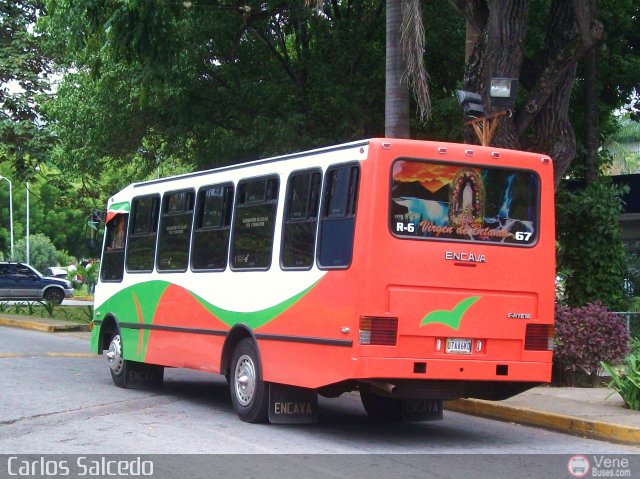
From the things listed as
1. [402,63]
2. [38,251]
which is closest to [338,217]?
[402,63]

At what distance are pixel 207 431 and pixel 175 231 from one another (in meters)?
3.77

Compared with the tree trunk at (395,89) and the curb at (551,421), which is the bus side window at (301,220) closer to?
the curb at (551,421)

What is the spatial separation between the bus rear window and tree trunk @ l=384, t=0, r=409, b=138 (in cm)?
482

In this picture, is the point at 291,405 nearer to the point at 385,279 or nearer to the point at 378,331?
the point at 378,331

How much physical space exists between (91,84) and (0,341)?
611 cm

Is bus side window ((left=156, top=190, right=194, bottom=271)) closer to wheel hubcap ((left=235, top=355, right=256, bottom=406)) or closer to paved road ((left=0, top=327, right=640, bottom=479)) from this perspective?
paved road ((left=0, top=327, right=640, bottom=479))

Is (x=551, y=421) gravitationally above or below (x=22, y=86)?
below

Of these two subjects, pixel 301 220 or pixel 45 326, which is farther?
Answer: pixel 45 326

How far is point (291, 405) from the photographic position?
37.7 ft

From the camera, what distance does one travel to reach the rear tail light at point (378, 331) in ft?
32.5

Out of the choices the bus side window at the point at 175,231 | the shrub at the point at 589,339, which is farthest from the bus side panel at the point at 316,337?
the shrub at the point at 589,339

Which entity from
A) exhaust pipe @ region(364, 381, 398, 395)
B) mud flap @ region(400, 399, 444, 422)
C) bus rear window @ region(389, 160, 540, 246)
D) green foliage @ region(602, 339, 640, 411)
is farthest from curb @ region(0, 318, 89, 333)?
bus rear window @ region(389, 160, 540, 246)

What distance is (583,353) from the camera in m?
14.5

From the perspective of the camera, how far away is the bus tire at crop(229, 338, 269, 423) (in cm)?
1145
